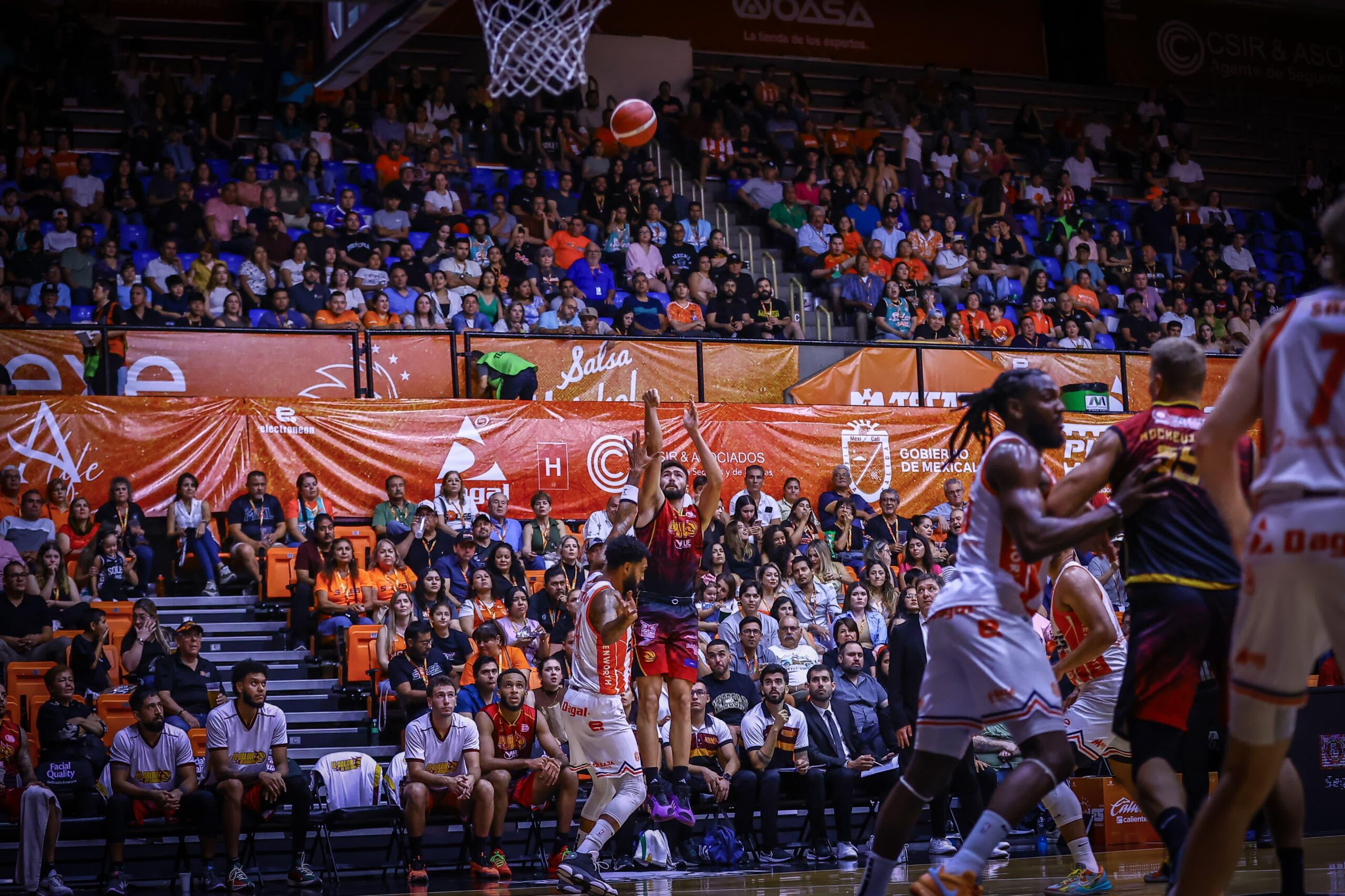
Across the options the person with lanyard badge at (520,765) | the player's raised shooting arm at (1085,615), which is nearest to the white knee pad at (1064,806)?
the player's raised shooting arm at (1085,615)

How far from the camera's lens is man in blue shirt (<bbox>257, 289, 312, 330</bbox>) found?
50.8ft

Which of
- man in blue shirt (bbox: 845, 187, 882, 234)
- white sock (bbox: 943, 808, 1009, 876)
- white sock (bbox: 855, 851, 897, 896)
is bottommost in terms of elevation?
white sock (bbox: 855, 851, 897, 896)

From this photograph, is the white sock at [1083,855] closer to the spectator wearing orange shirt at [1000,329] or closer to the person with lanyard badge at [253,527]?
the person with lanyard badge at [253,527]

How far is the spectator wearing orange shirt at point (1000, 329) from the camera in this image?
1875cm

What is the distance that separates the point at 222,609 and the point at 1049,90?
19.2 metres

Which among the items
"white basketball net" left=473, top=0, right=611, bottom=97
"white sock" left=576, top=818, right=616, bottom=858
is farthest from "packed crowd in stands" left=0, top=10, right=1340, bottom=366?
"white sock" left=576, top=818, right=616, bottom=858

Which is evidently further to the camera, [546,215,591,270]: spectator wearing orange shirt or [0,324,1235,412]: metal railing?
[546,215,591,270]: spectator wearing orange shirt

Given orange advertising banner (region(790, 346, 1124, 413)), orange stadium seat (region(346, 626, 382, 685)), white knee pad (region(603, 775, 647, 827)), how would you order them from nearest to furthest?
1. white knee pad (region(603, 775, 647, 827))
2. orange stadium seat (region(346, 626, 382, 685))
3. orange advertising banner (region(790, 346, 1124, 413))

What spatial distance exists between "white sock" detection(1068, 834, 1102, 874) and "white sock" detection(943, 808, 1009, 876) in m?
2.48

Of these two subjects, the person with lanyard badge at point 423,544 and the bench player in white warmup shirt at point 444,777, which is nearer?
the bench player in white warmup shirt at point 444,777

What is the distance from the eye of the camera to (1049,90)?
26.0m

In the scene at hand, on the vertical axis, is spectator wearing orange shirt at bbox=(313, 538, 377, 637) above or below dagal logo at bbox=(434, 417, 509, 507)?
below

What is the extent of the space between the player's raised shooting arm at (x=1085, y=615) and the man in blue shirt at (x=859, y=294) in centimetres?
1138

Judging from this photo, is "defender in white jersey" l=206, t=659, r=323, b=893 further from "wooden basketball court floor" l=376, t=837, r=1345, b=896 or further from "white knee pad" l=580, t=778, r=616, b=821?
"white knee pad" l=580, t=778, r=616, b=821
